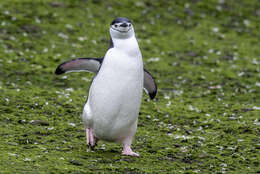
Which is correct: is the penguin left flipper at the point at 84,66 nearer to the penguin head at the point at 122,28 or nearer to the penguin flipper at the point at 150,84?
the penguin flipper at the point at 150,84

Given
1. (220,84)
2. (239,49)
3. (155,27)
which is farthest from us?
(155,27)

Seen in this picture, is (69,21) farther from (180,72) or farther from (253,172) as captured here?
(253,172)

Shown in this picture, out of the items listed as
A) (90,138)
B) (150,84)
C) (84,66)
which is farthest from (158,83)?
(90,138)

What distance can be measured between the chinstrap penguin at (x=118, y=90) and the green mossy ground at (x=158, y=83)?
332 mm

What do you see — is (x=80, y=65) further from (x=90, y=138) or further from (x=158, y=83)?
(x=158, y=83)

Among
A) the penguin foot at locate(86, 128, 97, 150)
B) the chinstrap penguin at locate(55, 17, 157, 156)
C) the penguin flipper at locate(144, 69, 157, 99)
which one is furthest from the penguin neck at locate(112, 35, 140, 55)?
the penguin foot at locate(86, 128, 97, 150)

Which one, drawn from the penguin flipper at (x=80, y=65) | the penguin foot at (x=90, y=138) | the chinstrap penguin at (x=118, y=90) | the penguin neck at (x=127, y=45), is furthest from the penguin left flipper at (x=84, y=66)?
the penguin foot at (x=90, y=138)

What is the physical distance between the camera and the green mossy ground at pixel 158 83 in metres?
6.30

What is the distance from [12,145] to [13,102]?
2.33 meters

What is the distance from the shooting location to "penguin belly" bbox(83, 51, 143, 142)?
599 centimetres

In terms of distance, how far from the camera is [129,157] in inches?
245

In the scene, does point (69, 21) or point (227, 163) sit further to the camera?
point (69, 21)

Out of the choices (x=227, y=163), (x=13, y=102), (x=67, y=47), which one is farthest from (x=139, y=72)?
(x=67, y=47)

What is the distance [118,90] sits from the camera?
6.04 m
